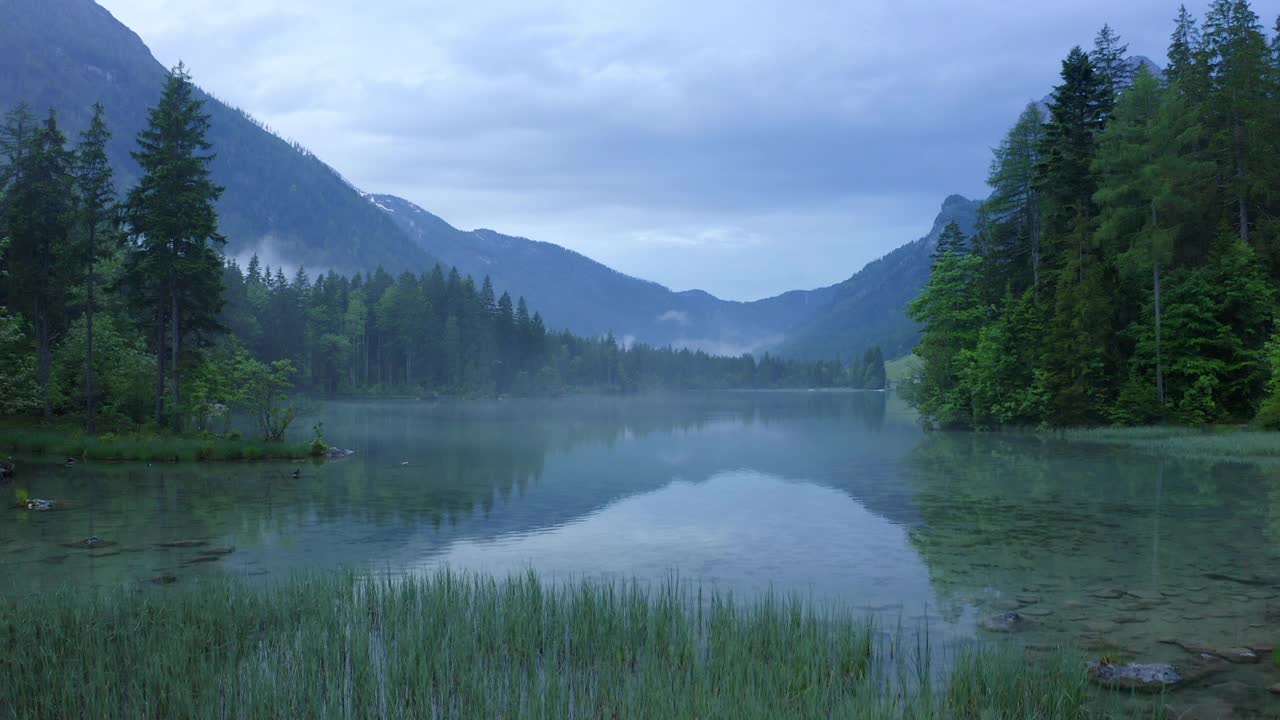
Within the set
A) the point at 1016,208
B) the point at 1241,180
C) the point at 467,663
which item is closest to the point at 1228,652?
the point at 467,663

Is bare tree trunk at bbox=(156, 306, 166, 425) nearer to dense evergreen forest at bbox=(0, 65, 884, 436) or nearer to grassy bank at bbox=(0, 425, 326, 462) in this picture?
dense evergreen forest at bbox=(0, 65, 884, 436)

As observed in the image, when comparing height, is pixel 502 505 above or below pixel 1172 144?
below

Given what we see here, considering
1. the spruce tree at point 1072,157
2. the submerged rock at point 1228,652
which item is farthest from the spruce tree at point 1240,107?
the submerged rock at point 1228,652

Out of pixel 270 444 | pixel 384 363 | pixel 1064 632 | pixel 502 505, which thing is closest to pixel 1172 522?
pixel 1064 632

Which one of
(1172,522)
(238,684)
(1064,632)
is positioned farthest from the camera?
(1172,522)

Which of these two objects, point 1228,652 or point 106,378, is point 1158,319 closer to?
point 1228,652

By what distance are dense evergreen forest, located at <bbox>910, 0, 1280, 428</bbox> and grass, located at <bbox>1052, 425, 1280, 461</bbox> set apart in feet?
7.59

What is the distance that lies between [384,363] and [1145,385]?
121078 millimetres

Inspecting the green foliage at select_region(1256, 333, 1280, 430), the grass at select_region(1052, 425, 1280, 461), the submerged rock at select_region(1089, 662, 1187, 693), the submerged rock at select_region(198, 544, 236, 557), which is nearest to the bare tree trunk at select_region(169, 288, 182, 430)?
the submerged rock at select_region(198, 544, 236, 557)

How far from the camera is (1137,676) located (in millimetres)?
10648

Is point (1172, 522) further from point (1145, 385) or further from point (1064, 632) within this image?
point (1145, 385)

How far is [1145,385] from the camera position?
50.6 m

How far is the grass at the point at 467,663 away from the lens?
29.5 feet

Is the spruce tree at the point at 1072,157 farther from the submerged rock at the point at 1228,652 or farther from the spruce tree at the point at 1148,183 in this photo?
the submerged rock at the point at 1228,652
